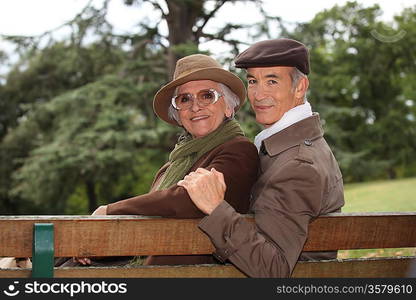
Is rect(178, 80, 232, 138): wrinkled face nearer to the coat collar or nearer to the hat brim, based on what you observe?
the hat brim

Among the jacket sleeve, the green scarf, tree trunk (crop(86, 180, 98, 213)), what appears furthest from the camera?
tree trunk (crop(86, 180, 98, 213))

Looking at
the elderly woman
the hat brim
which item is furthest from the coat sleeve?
the hat brim

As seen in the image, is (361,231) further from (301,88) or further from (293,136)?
(301,88)

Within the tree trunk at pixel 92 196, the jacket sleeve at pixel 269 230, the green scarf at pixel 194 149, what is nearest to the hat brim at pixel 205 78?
the green scarf at pixel 194 149

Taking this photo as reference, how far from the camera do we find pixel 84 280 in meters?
2.23

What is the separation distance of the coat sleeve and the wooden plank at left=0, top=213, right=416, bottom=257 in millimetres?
99

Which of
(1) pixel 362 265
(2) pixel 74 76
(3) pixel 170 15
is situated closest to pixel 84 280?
(1) pixel 362 265

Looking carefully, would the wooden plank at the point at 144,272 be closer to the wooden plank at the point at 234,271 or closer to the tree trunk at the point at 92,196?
the wooden plank at the point at 234,271

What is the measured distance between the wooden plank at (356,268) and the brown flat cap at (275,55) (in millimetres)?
896

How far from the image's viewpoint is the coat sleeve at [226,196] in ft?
7.95

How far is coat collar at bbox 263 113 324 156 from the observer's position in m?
2.62

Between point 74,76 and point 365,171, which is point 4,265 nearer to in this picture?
point 365,171

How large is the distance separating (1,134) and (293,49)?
28.1 metres

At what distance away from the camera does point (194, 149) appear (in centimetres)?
301
